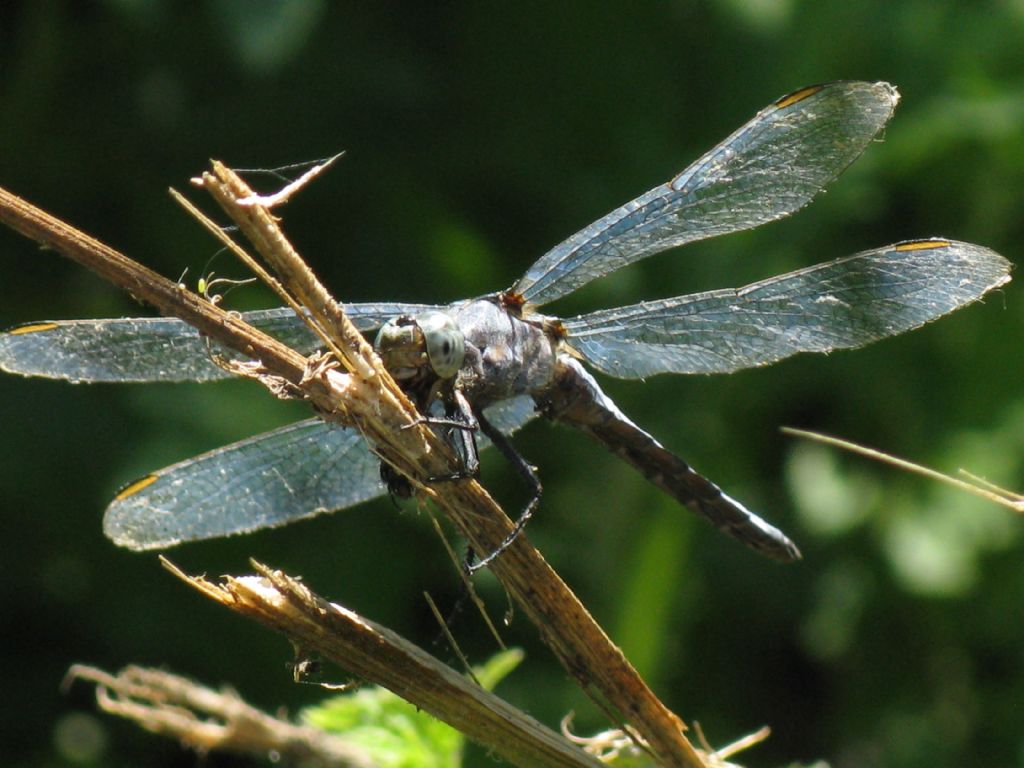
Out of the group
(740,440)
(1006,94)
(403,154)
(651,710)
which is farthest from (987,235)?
(651,710)

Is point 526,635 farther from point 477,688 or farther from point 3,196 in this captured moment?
point 3,196

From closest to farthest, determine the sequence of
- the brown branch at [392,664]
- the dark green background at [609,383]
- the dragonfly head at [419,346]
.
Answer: the brown branch at [392,664] → the dragonfly head at [419,346] → the dark green background at [609,383]

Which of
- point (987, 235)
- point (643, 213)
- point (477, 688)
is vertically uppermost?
point (643, 213)

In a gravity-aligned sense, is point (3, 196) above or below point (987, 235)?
above

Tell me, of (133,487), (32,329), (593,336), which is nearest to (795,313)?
(593,336)

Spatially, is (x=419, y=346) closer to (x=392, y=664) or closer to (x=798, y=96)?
(x=392, y=664)

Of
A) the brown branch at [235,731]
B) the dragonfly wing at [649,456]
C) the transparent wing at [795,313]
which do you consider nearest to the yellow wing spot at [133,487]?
the brown branch at [235,731]

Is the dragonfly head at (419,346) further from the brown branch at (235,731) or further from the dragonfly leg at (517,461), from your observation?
the brown branch at (235,731)
